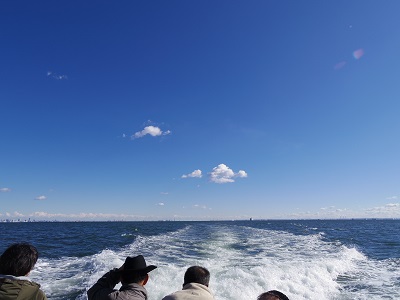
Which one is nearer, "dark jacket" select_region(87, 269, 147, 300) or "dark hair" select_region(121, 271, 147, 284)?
"dark jacket" select_region(87, 269, 147, 300)

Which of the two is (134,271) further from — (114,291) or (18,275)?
(18,275)

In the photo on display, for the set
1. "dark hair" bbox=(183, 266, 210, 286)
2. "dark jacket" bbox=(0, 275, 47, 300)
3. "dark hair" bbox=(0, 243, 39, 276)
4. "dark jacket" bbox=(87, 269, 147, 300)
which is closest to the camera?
"dark jacket" bbox=(0, 275, 47, 300)

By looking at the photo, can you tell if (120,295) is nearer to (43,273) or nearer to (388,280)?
(43,273)

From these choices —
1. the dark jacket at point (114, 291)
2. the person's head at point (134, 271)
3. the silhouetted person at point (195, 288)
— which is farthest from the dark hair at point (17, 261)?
the silhouetted person at point (195, 288)

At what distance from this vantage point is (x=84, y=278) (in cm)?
1255

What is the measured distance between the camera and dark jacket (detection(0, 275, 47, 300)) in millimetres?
2516

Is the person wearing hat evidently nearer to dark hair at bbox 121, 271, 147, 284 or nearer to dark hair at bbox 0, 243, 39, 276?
dark hair at bbox 121, 271, 147, 284

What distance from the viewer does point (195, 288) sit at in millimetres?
3125

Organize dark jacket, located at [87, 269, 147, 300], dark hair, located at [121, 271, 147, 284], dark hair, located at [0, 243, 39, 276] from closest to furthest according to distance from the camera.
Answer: dark hair, located at [0, 243, 39, 276] < dark jacket, located at [87, 269, 147, 300] < dark hair, located at [121, 271, 147, 284]

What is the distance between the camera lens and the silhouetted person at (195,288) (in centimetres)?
300

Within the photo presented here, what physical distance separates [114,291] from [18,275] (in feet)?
2.76

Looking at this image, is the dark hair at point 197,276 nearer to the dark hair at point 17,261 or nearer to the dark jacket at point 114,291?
the dark jacket at point 114,291

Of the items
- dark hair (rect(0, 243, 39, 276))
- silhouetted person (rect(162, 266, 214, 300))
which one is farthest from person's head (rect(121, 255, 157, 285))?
dark hair (rect(0, 243, 39, 276))

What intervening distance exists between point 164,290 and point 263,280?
3.72 m
